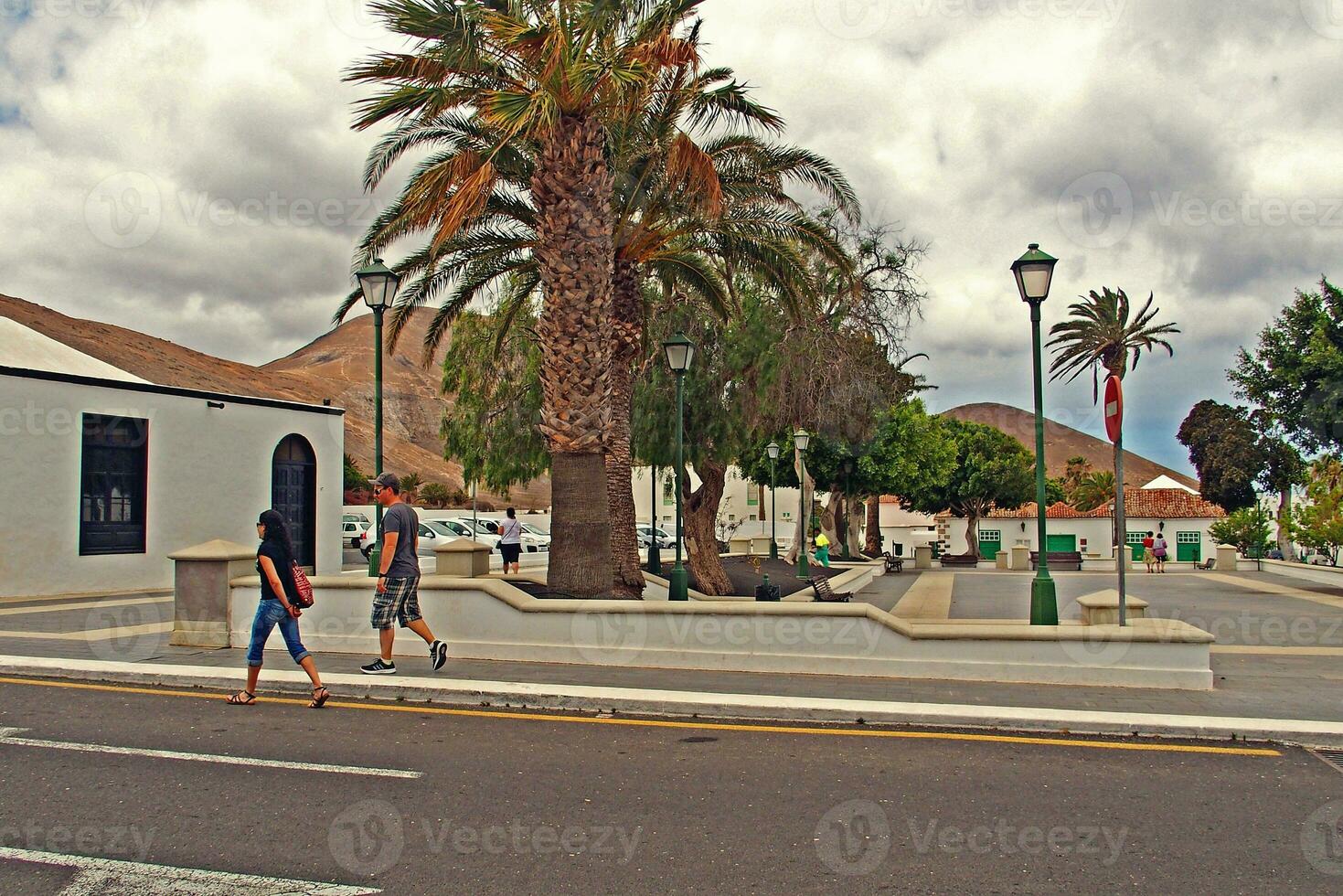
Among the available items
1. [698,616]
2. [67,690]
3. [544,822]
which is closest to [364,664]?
[67,690]

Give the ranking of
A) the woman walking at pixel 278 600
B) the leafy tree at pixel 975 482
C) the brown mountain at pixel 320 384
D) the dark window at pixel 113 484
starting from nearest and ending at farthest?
the woman walking at pixel 278 600, the dark window at pixel 113 484, the brown mountain at pixel 320 384, the leafy tree at pixel 975 482

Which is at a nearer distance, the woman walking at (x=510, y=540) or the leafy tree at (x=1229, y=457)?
the woman walking at (x=510, y=540)

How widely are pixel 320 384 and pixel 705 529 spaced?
151 m

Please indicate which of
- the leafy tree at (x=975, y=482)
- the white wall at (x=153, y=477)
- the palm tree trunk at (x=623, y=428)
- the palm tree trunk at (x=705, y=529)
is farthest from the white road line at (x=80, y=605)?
the leafy tree at (x=975, y=482)

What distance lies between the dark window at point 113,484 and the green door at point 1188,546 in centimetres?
7583

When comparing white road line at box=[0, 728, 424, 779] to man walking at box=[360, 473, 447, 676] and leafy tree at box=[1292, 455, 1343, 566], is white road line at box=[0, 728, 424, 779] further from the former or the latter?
leafy tree at box=[1292, 455, 1343, 566]

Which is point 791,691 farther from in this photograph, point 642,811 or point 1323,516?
point 1323,516

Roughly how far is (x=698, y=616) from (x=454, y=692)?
8.35 feet

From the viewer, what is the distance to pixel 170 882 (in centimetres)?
423

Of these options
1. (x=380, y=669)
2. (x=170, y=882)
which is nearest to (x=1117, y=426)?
(x=380, y=669)

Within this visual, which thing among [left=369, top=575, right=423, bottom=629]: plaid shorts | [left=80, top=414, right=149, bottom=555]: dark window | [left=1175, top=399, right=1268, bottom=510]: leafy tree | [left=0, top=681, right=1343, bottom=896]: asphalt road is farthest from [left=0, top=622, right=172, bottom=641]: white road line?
[left=1175, top=399, right=1268, bottom=510]: leafy tree

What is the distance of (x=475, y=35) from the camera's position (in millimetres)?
11438

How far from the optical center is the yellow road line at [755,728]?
6.85m

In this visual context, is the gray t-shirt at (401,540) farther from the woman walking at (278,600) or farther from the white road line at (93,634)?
the white road line at (93,634)
